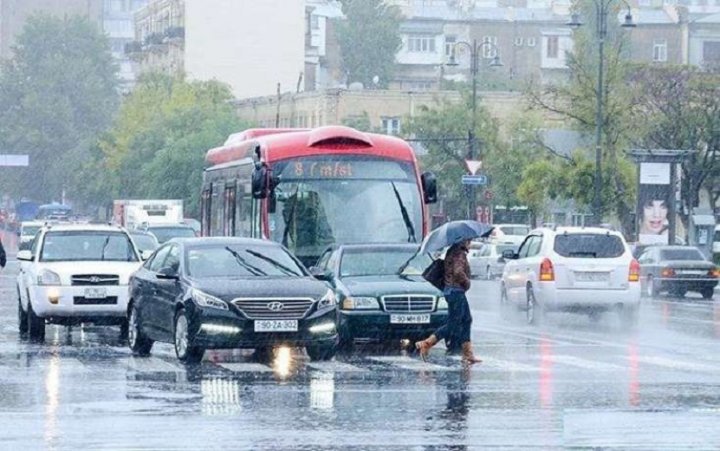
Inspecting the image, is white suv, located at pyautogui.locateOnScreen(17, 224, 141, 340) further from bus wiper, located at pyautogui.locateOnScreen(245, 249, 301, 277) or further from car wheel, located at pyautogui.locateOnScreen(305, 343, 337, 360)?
car wheel, located at pyautogui.locateOnScreen(305, 343, 337, 360)

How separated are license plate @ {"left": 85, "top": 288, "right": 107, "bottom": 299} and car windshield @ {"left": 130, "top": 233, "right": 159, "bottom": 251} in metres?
14.1

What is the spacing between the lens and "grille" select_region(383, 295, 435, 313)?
86.5 feet

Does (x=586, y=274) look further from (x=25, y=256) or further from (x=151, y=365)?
(x=151, y=365)

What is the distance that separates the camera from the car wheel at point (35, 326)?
1143 inches

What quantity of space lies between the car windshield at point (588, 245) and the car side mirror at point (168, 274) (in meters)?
11.8

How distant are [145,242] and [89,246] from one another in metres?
13.9

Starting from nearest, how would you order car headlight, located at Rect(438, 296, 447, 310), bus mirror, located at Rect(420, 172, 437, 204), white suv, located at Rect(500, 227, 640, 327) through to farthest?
1. car headlight, located at Rect(438, 296, 447, 310)
2. bus mirror, located at Rect(420, 172, 437, 204)
3. white suv, located at Rect(500, 227, 640, 327)

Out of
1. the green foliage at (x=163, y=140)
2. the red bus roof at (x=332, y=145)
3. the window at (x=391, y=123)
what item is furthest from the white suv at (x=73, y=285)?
the window at (x=391, y=123)

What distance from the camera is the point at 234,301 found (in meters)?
23.4

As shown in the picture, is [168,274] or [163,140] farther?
[163,140]

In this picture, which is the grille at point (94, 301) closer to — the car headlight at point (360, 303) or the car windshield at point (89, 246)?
the car windshield at point (89, 246)

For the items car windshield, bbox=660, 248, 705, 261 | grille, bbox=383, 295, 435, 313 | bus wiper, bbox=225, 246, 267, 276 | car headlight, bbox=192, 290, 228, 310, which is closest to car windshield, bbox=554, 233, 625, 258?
grille, bbox=383, 295, 435, 313

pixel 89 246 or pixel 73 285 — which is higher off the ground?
pixel 89 246

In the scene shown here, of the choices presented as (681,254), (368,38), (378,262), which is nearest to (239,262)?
(378,262)
